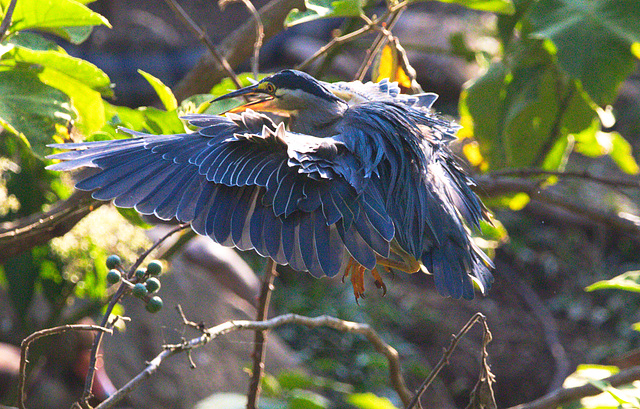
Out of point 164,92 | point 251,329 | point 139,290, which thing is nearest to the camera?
point 139,290

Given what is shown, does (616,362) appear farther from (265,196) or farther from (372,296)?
(372,296)

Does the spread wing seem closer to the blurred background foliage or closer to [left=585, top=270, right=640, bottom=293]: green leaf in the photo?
the blurred background foliage

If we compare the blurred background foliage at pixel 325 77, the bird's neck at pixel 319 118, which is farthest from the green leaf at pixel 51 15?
the bird's neck at pixel 319 118

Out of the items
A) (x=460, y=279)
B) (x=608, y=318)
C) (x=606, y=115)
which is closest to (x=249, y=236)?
(x=460, y=279)

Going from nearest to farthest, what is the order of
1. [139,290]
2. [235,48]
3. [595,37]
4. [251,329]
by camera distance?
[139,290] < [251,329] < [595,37] < [235,48]

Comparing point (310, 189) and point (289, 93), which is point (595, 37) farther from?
point (310, 189)

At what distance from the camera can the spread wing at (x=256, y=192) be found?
126cm

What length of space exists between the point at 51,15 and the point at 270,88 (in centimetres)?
52

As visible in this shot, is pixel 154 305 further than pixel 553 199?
No

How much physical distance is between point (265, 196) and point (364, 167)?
0.80ft

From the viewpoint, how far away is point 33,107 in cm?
144

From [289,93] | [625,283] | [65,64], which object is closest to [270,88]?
[289,93]

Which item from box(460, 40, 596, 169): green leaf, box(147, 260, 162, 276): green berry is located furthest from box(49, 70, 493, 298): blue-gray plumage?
box(460, 40, 596, 169): green leaf

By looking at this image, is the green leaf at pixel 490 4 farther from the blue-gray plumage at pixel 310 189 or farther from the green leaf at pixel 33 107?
the green leaf at pixel 33 107
